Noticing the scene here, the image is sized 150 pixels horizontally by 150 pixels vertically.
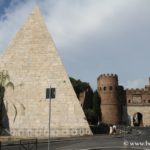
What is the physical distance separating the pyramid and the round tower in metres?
40.4

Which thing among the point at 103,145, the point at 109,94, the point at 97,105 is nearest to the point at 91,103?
the point at 97,105

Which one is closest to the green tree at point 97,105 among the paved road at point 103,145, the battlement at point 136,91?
the battlement at point 136,91

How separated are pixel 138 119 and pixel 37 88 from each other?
52158mm

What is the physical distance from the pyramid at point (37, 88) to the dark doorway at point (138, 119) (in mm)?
47050

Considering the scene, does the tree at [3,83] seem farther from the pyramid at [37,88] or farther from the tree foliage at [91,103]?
the tree foliage at [91,103]

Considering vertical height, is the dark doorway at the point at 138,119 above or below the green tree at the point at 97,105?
below

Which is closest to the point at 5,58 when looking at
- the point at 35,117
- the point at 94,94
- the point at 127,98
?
the point at 35,117

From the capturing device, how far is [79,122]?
1337 inches

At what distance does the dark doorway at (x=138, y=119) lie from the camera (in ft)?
266

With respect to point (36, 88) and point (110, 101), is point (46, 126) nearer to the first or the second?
point (36, 88)

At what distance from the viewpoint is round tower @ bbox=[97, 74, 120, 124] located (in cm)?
7619

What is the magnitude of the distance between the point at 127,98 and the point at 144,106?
12.2ft

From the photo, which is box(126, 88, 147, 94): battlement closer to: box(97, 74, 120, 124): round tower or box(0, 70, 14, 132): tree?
box(97, 74, 120, 124): round tower

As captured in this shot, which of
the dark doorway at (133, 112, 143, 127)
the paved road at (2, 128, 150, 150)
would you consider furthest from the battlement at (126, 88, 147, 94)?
the paved road at (2, 128, 150, 150)
